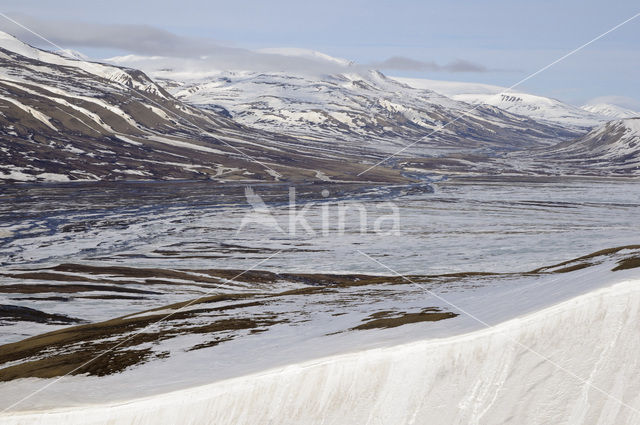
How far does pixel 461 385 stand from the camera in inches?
776

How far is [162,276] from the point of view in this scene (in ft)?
191

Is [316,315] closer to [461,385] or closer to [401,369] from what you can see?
[401,369]

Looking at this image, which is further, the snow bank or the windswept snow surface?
the windswept snow surface

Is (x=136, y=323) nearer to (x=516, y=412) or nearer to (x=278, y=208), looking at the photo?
(x=516, y=412)

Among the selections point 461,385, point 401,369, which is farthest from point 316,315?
point 461,385

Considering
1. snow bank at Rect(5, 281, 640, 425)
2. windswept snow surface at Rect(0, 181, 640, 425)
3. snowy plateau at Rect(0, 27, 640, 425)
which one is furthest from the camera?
snowy plateau at Rect(0, 27, 640, 425)

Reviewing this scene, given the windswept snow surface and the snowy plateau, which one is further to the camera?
the snowy plateau

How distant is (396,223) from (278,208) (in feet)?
86.9

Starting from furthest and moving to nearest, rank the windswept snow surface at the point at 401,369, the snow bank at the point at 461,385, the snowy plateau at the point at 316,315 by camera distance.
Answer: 1. the snowy plateau at the point at 316,315
2. the windswept snow surface at the point at 401,369
3. the snow bank at the point at 461,385

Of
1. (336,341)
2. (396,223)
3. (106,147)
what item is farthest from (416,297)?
(106,147)

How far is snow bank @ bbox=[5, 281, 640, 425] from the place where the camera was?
18.9 meters

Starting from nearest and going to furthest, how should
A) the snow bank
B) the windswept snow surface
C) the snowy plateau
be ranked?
the snow bank, the windswept snow surface, the snowy plateau

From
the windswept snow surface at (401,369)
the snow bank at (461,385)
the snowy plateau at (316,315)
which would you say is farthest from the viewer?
the snowy plateau at (316,315)

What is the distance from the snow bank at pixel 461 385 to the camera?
745 inches
